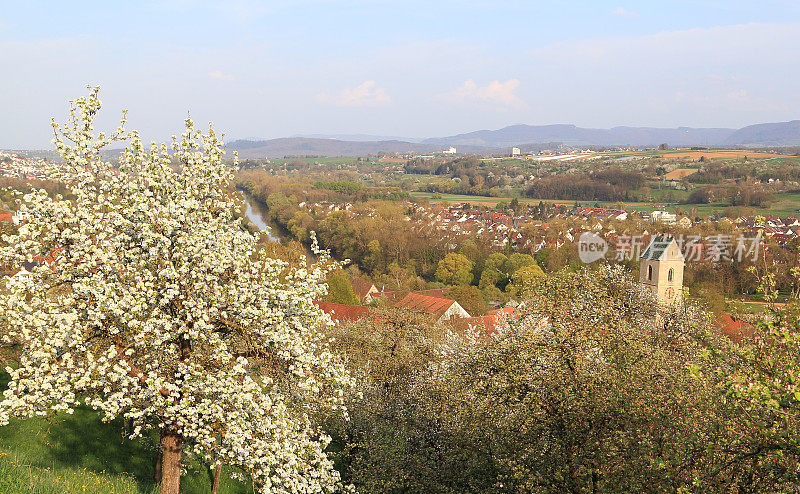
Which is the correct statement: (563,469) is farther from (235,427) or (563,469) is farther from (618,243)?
(618,243)

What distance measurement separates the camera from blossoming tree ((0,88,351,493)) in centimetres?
1101

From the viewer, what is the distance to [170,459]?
12.8 m

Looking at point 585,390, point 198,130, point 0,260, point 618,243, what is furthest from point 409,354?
point 618,243

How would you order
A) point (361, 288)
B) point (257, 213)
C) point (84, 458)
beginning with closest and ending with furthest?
point (84, 458) → point (361, 288) → point (257, 213)

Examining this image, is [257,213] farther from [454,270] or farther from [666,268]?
[666,268]

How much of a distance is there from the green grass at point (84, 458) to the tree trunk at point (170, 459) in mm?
720

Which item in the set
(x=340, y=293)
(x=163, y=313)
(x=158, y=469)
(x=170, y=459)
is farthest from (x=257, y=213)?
(x=163, y=313)

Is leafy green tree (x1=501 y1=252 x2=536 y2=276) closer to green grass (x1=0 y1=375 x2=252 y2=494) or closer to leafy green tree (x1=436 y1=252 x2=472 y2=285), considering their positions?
leafy green tree (x1=436 y1=252 x2=472 y2=285)

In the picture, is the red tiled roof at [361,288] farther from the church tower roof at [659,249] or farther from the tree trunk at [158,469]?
the tree trunk at [158,469]

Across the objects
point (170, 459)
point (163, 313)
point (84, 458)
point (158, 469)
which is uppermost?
point (163, 313)

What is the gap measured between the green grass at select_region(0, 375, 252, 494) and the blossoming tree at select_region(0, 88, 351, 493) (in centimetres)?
141

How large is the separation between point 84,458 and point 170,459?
4962 millimetres

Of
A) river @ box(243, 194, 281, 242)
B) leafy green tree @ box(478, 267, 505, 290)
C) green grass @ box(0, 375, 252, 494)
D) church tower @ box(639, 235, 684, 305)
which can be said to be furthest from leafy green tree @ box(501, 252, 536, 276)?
green grass @ box(0, 375, 252, 494)

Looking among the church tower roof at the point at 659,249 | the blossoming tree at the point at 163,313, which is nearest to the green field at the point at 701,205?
the church tower roof at the point at 659,249
